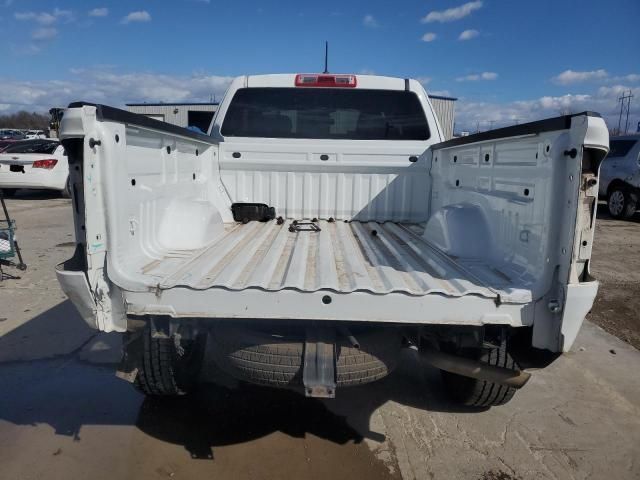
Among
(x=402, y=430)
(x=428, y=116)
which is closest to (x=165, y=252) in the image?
(x=402, y=430)

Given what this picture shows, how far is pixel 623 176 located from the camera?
1223 cm

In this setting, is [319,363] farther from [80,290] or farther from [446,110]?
[446,110]

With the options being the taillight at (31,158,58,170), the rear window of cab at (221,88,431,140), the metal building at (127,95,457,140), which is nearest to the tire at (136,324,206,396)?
the rear window of cab at (221,88,431,140)

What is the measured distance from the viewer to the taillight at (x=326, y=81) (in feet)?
15.0

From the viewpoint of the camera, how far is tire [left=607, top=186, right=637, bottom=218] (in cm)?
1226

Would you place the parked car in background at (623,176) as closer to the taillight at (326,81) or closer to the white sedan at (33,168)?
the taillight at (326,81)

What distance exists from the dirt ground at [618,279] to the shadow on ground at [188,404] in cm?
254

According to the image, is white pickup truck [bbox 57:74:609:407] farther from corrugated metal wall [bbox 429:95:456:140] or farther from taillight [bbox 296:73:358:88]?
corrugated metal wall [bbox 429:95:456:140]

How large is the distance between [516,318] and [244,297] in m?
1.27

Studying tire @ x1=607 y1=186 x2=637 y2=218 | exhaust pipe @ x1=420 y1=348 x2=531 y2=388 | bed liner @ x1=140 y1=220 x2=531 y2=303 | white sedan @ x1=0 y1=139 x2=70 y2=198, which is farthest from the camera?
white sedan @ x1=0 y1=139 x2=70 y2=198

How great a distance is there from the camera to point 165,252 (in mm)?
2918

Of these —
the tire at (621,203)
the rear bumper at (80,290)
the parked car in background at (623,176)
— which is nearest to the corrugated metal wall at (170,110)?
the parked car in background at (623,176)

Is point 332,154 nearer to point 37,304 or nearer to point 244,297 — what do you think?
point 244,297

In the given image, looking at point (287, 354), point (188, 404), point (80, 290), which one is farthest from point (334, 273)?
point (188, 404)
